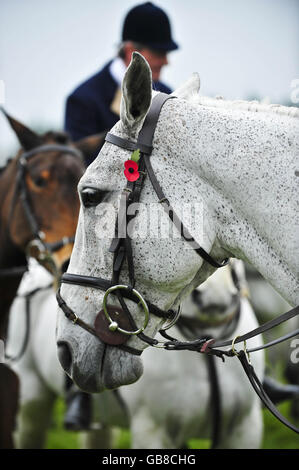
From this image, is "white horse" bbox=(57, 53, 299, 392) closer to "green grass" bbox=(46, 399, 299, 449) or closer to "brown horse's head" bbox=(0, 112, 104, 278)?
"brown horse's head" bbox=(0, 112, 104, 278)

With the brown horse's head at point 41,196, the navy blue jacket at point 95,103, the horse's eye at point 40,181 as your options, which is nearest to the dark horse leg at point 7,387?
the brown horse's head at point 41,196

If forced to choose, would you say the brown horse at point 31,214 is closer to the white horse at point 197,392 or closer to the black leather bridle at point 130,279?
the white horse at point 197,392

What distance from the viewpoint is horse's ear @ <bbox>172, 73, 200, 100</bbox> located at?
2361 mm

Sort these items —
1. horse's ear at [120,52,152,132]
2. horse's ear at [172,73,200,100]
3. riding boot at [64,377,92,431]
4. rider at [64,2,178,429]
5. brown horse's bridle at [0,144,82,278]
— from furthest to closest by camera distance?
rider at [64,2,178,429] < riding boot at [64,377,92,431] < brown horse's bridle at [0,144,82,278] < horse's ear at [172,73,200,100] < horse's ear at [120,52,152,132]

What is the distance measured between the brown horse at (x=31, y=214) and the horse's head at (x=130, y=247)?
6.31 ft

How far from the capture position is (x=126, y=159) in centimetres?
217

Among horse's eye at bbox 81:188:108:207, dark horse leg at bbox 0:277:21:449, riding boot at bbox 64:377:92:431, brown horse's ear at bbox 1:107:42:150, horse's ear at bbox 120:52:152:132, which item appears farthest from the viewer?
riding boot at bbox 64:377:92:431

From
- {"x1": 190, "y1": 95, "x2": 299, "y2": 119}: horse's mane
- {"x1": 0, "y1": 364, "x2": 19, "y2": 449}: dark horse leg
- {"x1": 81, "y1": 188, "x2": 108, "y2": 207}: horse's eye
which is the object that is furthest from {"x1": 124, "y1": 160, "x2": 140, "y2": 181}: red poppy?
{"x1": 0, "y1": 364, "x2": 19, "y2": 449}: dark horse leg

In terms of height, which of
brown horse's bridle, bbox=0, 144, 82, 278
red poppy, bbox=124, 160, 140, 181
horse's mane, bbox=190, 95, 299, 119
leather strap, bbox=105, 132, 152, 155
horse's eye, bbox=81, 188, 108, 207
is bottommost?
brown horse's bridle, bbox=0, 144, 82, 278

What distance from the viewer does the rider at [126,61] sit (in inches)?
189

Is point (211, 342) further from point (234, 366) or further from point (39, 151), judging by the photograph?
point (39, 151)

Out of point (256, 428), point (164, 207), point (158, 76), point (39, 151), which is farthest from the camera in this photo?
Answer: point (158, 76)
